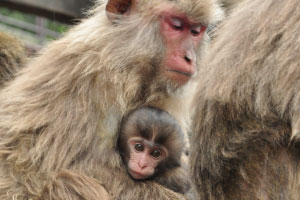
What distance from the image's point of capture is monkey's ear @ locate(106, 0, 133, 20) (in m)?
4.41

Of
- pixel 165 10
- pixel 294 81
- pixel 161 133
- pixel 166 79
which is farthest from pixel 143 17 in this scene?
pixel 294 81

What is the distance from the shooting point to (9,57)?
5941mm

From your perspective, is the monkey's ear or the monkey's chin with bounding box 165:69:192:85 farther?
the monkey's ear

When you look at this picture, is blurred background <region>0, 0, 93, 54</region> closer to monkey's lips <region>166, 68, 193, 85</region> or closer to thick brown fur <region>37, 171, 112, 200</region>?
monkey's lips <region>166, 68, 193, 85</region>

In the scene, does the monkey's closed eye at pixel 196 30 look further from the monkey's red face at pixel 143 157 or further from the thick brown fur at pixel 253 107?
the monkey's red face at pixel 143 157

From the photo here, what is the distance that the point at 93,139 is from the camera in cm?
417

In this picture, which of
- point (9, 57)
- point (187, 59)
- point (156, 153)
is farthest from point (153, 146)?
point (9, 57)

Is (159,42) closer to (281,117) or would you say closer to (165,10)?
(165,10)

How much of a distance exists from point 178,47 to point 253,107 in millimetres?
1155

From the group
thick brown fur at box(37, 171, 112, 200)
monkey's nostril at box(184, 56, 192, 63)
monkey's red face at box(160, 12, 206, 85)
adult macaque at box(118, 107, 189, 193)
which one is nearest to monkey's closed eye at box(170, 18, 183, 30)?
monkey's red face at box(160, 12, 206, 85)

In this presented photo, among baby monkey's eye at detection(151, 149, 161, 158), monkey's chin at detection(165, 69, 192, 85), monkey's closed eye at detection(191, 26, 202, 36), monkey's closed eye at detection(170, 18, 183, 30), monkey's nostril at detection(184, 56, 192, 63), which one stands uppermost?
monkey's closed eye at detection(170, 18, 183, 30)

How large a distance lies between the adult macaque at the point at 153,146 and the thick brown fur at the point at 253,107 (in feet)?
2.44

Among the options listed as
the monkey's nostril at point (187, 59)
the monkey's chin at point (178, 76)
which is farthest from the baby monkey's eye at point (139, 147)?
the monkey's nostril at point (187, 59)

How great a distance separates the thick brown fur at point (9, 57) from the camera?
5841 mm
